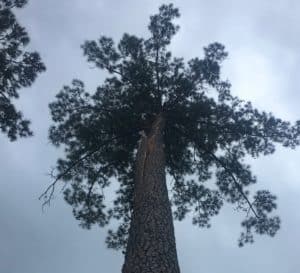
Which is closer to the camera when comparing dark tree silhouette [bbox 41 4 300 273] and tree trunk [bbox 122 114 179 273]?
tree trunk [bbox 122 114 179 273]

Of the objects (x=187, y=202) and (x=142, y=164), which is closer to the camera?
(x=142, y=164)

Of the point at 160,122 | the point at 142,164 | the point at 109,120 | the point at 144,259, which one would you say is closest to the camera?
the point at 144,259

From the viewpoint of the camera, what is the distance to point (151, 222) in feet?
30.8

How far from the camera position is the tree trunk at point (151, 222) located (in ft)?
27.5

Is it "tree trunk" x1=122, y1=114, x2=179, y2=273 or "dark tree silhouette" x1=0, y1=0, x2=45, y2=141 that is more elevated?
"dark tree silhouette" x1=0, y1=0, x2=45, y2=141

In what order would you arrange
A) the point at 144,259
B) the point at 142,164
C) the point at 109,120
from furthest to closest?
the point at 109,120 → the point at 142,164 → the point at 144,259

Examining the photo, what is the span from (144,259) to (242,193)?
24.0 ft

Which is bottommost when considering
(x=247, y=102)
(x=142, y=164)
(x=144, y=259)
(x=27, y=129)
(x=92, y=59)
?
(x=144, y=259)

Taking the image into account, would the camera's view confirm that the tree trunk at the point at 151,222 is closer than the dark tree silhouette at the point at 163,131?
Yes

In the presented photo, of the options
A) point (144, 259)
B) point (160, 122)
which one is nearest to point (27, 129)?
point (160, 122)

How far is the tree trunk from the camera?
27.5 ft

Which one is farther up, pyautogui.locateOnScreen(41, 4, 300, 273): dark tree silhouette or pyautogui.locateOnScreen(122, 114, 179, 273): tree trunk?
pyautogui.locateOnScreen(41, 4, 300, 273): dark tree silhouette

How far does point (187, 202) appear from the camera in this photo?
53.9ft

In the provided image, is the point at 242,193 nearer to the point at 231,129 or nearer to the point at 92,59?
the point at 231,129
